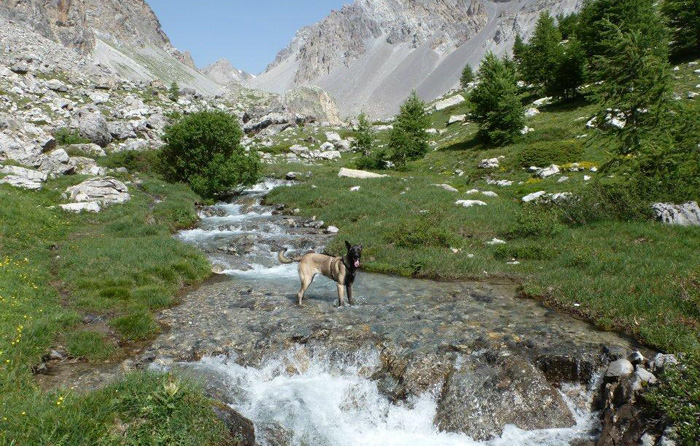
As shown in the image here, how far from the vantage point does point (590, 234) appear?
680 inches

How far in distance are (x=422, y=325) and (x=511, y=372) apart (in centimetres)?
273

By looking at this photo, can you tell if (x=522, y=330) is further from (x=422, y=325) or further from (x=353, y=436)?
(x=353, y=436)

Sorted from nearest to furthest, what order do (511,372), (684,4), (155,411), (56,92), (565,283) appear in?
(155,411), (511,372), (565,283), (684,4), (56,92)

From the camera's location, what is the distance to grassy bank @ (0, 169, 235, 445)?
5516mm

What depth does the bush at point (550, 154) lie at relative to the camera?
32.1m

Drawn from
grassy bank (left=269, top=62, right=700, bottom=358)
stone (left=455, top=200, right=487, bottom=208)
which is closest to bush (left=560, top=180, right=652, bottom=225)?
grassy bank (left=269, top=62, right=700, bottom=358)

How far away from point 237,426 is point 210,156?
32.4 meters

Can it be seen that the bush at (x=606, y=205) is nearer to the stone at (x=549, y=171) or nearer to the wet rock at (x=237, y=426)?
the stone at (x=549, y=171)

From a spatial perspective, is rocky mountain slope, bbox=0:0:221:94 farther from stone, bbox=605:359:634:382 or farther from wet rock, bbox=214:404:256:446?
stone, bbox=605:359:634:382

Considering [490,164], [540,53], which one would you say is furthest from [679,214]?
[540,53]

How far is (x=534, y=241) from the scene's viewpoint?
1755cm

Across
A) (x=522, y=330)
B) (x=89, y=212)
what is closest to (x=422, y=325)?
(x=522, y=330)

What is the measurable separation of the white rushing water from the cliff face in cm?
13711

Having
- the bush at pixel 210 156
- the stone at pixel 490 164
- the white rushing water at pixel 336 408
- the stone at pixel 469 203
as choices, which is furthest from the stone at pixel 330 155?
the white rushing water at pixel 336 408
